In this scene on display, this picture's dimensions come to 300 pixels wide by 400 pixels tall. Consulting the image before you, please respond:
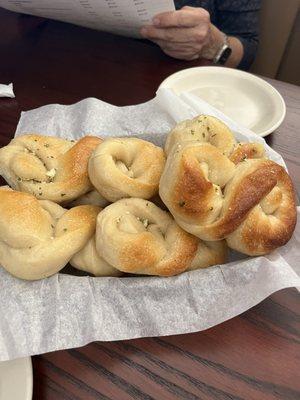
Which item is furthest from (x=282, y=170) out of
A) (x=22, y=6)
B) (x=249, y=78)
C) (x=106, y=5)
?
(x=22, y=6)

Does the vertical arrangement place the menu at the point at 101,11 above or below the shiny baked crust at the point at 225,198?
above

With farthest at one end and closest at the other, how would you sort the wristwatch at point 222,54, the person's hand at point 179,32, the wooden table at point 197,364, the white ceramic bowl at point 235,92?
Answer: 1. the wristwatch at point 222,54
2. the person's hand at point 179,32
3. the white ceramic bowl at point 235,92
4. the wooden table at point 197,364

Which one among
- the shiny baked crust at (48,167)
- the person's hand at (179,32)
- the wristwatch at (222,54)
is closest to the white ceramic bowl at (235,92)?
the person's hand at (179,32)

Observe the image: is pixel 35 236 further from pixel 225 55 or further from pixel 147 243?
pixel 225 55

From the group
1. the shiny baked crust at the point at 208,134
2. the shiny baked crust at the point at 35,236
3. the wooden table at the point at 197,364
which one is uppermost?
the shiny baked crust at the point at 208,134

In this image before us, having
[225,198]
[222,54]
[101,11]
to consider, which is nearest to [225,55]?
[222,54]

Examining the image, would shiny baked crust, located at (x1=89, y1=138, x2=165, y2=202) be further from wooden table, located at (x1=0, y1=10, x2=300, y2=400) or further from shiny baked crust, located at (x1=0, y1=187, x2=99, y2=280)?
wooden table, located at (x1=0, y1=10, x2=300, y2=400)

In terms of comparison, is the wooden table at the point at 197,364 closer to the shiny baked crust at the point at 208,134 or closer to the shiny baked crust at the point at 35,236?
the shiny baked crust at the point at 35,236
